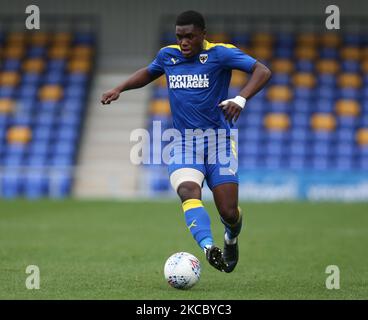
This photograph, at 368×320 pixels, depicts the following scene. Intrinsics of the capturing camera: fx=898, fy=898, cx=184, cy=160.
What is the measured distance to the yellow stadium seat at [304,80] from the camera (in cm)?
2878

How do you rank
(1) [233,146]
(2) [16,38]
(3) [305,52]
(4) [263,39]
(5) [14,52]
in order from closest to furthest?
(1) [233,146]
(3) [305,52]
(4) [263,39]
(5) [14,52]
(2) [16,38]

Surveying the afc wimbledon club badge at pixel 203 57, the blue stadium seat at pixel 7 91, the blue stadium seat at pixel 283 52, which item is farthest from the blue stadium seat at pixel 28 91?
the afc wimbledon club badge at pixel 203 57

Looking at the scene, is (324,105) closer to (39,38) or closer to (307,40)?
(307,40)

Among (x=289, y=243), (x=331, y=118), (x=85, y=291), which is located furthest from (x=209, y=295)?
(x=331, y=118)

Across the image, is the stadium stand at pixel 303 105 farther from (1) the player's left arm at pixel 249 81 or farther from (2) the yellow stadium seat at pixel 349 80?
(1) the player's left arm at pixel 249 81

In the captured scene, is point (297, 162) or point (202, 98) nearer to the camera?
point (202, 98)

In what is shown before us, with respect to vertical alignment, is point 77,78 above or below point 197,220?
above

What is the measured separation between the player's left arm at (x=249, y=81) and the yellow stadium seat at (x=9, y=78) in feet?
70.7

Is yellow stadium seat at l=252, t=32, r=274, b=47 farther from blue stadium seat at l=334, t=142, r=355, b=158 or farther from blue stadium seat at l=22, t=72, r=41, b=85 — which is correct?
blue stadium seat at l=22, t=72, r=41, b=85

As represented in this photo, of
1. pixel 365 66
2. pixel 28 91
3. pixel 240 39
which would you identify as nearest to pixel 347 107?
pixel 365 66

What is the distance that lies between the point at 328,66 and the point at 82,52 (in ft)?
26.5

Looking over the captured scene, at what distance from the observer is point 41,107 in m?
28.5

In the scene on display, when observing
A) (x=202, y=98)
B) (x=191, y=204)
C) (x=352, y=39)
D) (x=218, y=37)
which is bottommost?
(x=191, y=204)
